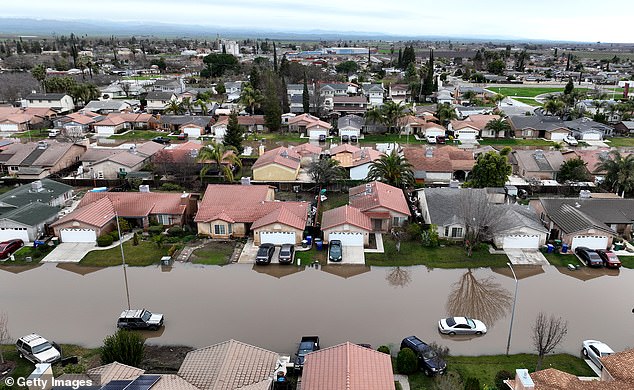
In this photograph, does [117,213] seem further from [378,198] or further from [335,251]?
→ [378,198]

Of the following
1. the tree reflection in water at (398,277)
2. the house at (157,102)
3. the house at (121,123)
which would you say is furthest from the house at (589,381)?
the house at (157,102)

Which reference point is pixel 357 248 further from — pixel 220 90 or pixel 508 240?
pixel 220 90

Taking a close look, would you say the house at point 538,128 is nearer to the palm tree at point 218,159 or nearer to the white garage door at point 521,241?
the white garage door at point 521,241

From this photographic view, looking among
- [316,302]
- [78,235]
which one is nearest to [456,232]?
[316,302]

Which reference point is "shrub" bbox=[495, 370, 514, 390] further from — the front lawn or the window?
the window

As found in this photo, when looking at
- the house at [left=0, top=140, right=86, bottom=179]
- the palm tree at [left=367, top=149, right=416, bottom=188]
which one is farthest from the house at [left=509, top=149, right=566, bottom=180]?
the house at [left=0, top=140, right=86, bottom=179]

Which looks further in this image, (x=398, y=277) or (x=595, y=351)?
(x=398, y=277)
